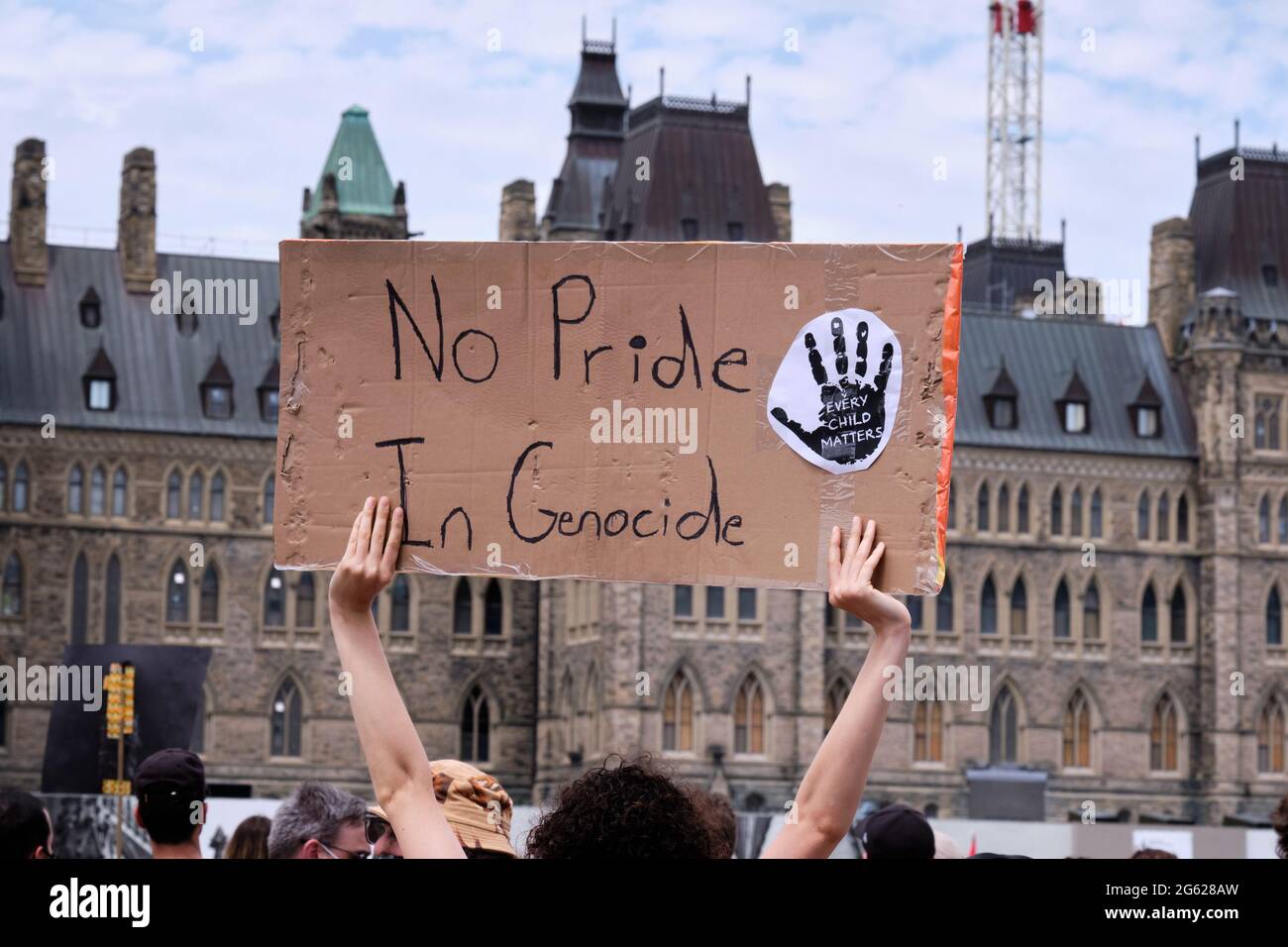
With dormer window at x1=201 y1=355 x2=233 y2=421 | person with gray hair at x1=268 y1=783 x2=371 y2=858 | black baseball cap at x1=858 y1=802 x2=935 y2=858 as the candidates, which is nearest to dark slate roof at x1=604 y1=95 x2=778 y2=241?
dormer window at x1=201 y1=355 x2=233 y2=421

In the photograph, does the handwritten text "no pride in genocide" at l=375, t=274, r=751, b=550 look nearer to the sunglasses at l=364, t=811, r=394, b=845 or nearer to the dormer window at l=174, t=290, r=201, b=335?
the sunglasses at l=364, t=811, r=394, b=845

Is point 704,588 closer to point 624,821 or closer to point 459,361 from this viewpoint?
point 459,361

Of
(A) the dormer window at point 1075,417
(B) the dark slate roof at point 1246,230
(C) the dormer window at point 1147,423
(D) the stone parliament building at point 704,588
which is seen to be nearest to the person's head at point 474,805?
(D) the stone parliament building at point 704,588

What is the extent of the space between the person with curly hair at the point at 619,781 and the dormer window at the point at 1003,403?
199ft

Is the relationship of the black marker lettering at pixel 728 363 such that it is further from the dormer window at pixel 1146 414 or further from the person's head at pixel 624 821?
the dormer window at pixel 1146 414

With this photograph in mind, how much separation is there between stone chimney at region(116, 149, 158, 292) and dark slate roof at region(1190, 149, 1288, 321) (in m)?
26.9

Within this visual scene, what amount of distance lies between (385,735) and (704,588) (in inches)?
2187

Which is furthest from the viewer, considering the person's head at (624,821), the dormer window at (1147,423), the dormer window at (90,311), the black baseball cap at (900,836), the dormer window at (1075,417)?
the dormer window at (1147,423)

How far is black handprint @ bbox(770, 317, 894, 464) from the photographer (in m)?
5.56

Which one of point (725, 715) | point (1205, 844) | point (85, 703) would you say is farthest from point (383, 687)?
point (725, 715)

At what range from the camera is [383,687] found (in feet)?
16.2

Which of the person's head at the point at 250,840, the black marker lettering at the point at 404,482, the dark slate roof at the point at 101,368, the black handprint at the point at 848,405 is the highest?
the dark slate roof at the point at 101,368

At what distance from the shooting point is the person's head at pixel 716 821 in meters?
4.67
